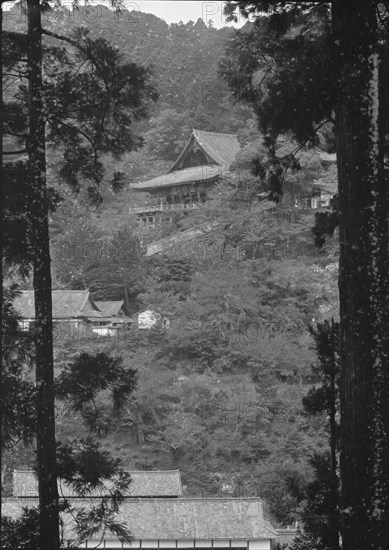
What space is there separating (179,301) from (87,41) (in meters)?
14.8

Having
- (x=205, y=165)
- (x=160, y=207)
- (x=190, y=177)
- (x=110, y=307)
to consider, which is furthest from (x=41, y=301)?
(x=160, y=207)

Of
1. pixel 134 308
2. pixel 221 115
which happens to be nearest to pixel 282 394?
pixel 134 308

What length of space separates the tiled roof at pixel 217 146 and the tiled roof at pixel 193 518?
11.6 m

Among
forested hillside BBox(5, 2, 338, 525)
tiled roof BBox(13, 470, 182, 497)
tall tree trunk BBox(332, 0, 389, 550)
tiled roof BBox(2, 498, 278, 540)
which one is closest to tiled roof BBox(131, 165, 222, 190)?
forested hillside BBox(5, 2, 338, 525)

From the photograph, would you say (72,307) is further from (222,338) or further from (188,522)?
(188,522)

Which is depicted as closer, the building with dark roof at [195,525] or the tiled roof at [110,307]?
the building with dark roof at [195,525]

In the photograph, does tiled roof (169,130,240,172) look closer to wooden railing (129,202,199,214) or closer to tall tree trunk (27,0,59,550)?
wooden railing (129,202,199,214)

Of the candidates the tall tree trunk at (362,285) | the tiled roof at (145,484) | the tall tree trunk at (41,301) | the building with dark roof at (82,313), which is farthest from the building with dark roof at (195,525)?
the tall tree trunk at (362,285)

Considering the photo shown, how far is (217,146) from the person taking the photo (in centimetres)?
2417

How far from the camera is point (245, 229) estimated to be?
20.0 meters

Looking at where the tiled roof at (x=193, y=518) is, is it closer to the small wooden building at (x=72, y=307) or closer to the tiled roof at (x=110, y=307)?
the small wooden building at (x=72, y=307)

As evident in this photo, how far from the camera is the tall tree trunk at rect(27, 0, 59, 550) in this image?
13.5 ft

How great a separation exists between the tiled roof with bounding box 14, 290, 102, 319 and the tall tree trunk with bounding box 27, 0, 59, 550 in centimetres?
1618

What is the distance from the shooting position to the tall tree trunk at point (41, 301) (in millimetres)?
4102
